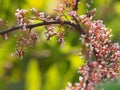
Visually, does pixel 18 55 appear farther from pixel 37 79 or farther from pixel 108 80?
pixel 37 79

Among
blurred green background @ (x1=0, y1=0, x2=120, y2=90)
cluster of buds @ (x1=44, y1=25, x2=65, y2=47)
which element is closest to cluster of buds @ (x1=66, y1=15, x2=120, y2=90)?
cluster of buds @ (x1=44, y1=25, x2=65, y2=47)

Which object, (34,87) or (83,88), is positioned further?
(34,87)

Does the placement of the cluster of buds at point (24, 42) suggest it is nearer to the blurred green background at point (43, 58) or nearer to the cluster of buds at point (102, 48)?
the cluster of buds at point (102, 48)

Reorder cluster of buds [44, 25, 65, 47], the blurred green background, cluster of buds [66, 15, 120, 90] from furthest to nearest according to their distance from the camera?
the blurred green background → cluster of buds [44, 25, 65, 47] → cluster of buds [66, 15, 120, 90]

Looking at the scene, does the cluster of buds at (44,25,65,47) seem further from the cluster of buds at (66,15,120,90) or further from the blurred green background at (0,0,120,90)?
the blurred green background at (0,0,120,90)

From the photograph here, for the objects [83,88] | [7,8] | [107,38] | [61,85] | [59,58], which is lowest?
[83,88]

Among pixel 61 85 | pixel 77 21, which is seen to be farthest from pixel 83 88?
pixel 61 85

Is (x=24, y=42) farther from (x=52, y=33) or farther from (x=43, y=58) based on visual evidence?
(x=43, y=58)

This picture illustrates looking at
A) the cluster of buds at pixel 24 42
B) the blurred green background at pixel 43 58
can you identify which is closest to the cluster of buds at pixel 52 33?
the cluster of buds at pixel 24 42
